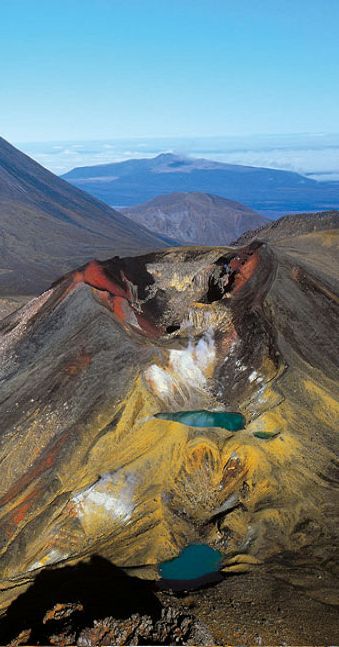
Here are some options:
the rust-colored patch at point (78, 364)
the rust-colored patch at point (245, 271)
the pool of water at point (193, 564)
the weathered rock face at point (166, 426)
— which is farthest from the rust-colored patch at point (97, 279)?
the pool of water at point (193, 564)

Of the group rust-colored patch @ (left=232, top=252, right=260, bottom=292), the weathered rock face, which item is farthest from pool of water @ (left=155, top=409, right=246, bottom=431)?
rust-colored patch @ (left=232, top=252, right=260, bottom=292)

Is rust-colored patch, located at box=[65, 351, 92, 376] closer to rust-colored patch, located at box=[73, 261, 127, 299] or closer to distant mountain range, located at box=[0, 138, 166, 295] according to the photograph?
rust-colored patch, located at box=[73, 261, 127, 299]

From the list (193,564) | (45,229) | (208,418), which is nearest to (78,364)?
(208,418)

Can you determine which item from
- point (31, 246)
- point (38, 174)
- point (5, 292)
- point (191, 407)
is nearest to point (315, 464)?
point (191, 407)

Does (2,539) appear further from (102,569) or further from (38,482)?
(102,569)

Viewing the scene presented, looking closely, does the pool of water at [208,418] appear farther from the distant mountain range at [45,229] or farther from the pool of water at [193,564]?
the distant mountain range at [45,229]
